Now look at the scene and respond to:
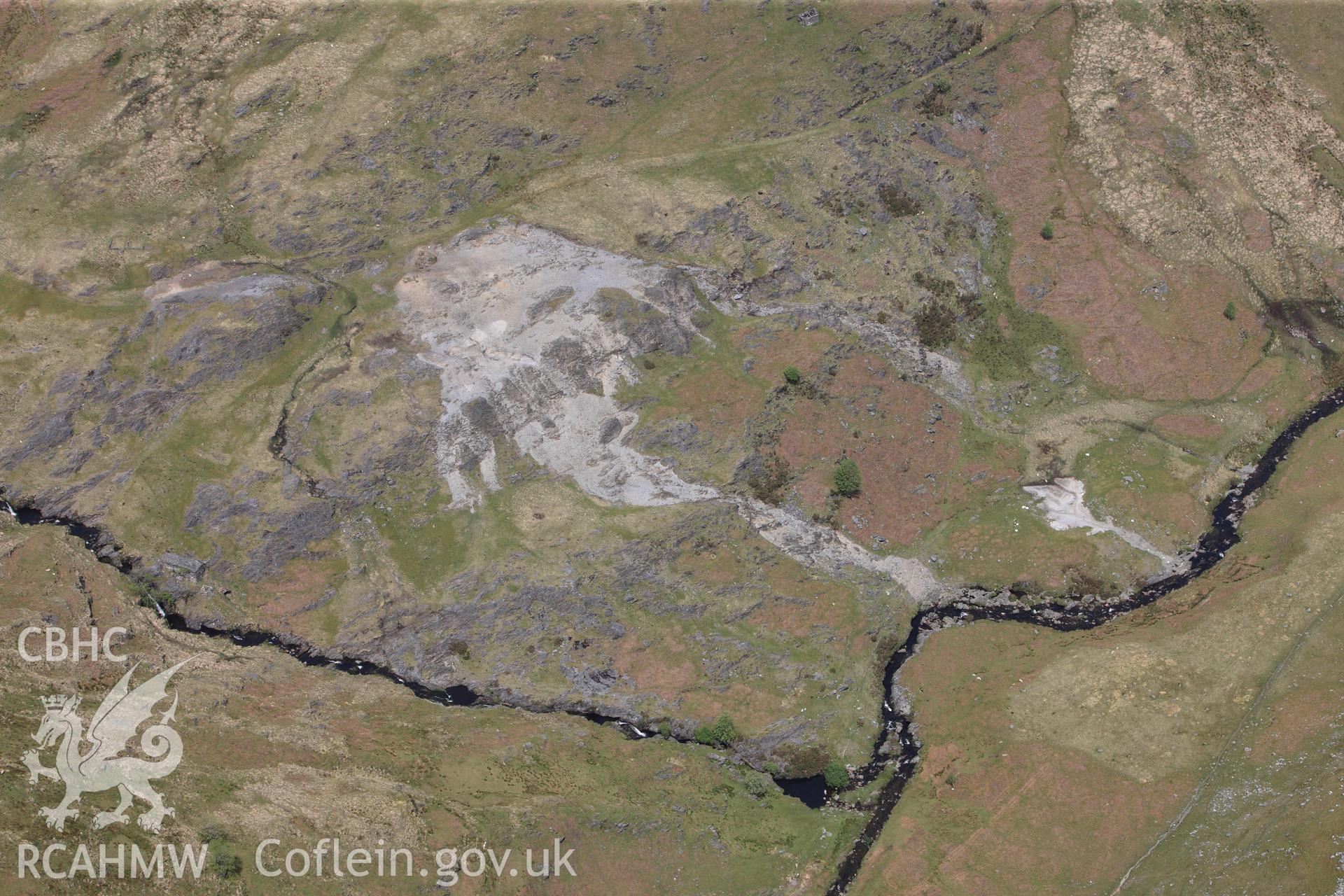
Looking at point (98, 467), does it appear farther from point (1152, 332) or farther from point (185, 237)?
point (1152, 332)

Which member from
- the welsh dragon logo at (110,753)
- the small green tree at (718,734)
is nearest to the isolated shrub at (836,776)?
the small green tree at (718,734)

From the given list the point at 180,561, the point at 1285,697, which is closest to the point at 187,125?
the point at 180,561

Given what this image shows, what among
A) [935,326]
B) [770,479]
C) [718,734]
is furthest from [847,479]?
[718,734]

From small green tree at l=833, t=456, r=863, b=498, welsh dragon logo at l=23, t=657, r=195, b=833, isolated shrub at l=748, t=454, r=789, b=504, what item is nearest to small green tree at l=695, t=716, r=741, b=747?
isolated shrub at l=748, t=454, r=789, b=504

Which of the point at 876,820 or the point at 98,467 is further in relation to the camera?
the point at 98,467

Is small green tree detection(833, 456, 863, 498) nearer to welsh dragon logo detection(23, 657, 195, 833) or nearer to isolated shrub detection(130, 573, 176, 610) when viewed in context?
welsh dragon logo detection(23, 657, 195, 833)

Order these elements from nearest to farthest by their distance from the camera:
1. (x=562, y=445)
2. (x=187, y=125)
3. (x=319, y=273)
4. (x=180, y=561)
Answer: (x=180, y=561) → (x=562, y=445) → (x=319, y=273) → (x=187, y=125)

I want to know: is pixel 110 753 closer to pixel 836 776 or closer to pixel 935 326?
pixel 836 776
